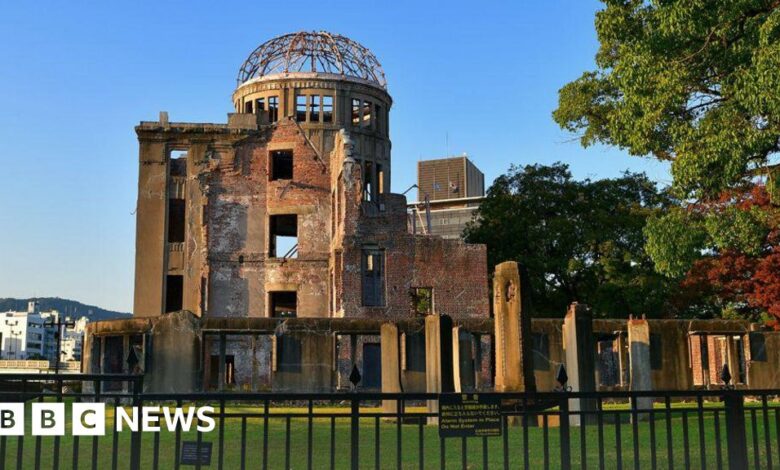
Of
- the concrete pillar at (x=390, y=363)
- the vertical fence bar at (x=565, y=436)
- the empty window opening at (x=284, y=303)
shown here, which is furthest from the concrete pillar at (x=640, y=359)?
the empty window opening at (x=284, y=303)

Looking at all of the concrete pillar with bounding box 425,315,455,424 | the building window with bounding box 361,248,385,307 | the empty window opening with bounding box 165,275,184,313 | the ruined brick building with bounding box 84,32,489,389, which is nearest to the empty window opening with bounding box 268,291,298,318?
the ruined brick building with bounding box 84,32,489,389

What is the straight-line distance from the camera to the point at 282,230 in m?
40.0

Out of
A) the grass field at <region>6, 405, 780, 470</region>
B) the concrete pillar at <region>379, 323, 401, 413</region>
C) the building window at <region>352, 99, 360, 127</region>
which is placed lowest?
the grass field at <region>6, 405, 780, 470</region>

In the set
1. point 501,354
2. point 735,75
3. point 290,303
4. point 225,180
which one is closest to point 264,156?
point 225,180

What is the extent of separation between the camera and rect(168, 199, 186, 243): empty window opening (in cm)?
3959

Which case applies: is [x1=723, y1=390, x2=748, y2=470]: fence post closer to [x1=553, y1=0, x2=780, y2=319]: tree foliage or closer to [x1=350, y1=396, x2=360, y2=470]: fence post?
[x1=350, y1=396, x2=360, y2=470]: fence post

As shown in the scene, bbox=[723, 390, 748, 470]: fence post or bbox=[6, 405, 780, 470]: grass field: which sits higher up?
bbox=[723, 390, 748, 470]: fence post

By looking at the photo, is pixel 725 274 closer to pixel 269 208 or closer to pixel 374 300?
pixel 374 300

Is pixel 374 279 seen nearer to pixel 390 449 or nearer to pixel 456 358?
pixel 456 358

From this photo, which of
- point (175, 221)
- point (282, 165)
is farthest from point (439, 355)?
point (175, 221)

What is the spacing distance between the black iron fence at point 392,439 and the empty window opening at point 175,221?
21746 mm

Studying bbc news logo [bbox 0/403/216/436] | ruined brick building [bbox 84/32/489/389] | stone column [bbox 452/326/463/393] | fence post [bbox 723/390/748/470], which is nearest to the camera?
bbc news logo [bbox 0/403/216/436]

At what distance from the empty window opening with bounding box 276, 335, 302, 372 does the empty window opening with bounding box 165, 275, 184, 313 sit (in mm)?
15915

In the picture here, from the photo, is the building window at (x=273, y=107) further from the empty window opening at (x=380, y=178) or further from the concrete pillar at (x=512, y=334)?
the concrete pillar at (x=512, y=334)
